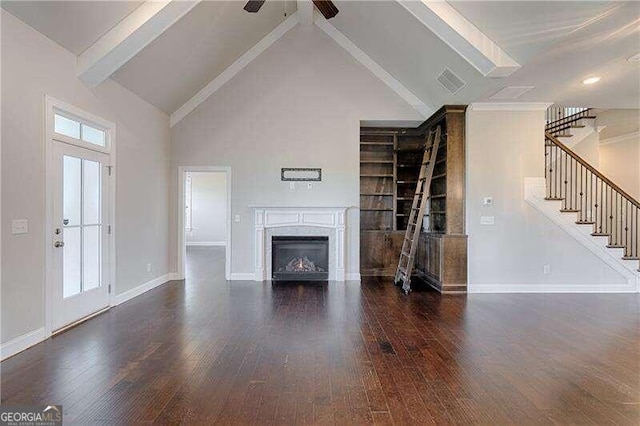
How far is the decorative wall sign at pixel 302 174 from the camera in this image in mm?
7133

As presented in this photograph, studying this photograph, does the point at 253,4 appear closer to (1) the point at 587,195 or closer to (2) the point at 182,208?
(2) the point at 182,208

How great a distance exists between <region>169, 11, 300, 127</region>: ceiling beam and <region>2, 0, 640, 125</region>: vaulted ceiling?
0.04 m

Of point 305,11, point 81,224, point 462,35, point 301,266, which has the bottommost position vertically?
point 301,266

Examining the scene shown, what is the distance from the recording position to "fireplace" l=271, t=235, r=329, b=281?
7074mm

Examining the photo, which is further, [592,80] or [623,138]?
[623,138]

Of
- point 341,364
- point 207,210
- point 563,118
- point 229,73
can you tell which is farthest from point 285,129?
point 207,210

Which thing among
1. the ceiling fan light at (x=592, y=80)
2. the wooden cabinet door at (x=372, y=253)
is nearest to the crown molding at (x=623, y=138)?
the ceiling fan light at (x=592, y=80)

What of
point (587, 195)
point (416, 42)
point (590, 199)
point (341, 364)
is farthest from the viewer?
point (587, 195)

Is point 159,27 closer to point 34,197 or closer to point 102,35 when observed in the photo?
point 102,35

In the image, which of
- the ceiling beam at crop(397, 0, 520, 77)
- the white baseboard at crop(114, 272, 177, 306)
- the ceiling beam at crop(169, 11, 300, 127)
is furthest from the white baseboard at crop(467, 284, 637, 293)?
the ceiling beam at crop(169, 11, 300, 127)

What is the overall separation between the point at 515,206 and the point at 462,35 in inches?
115

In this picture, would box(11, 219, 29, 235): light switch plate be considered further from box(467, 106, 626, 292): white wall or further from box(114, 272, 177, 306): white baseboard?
box(467, 106, 626, 292): white wall

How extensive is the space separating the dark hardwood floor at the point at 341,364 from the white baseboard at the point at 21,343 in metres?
0.10

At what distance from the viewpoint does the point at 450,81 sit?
5.43m
